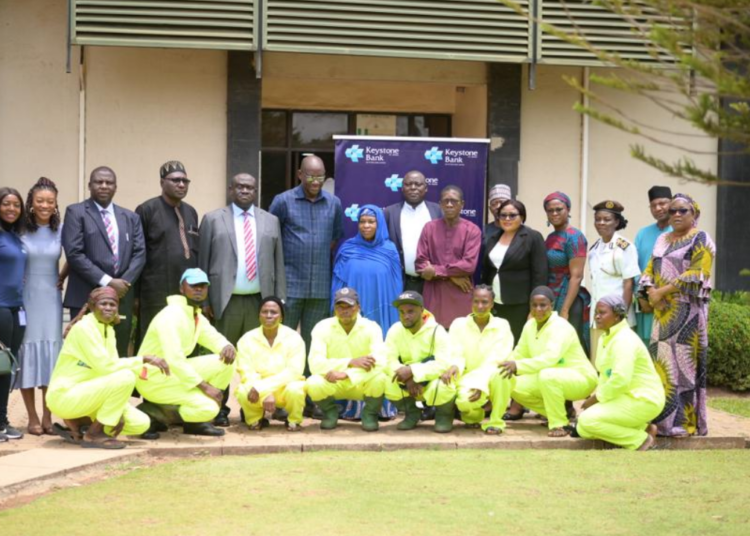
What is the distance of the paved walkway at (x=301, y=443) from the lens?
845cm

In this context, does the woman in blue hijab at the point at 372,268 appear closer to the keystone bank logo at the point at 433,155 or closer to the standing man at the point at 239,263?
the standing man at the point at 239,263

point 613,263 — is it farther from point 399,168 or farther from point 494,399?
point 399,168

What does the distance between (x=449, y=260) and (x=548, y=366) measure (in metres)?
1.36

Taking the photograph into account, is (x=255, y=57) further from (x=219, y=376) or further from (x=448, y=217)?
(x=219, y=376)

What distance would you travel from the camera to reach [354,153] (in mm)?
11992

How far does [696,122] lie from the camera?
427 centimetres

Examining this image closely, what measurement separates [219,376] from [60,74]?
5128 millimetres

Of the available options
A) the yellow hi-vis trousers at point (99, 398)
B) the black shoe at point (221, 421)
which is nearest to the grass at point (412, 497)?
the yellow hi-vis trousers at point (99, 398)

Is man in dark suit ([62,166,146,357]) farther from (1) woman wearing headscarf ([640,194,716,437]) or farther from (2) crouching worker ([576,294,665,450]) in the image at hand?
(1) woman wearing headscarf ([640,194,716,437])

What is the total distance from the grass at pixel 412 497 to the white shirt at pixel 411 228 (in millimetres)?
2363

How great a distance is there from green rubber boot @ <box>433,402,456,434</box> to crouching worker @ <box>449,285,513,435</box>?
0.28ft

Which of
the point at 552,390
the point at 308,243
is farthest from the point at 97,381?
the point at 552,390

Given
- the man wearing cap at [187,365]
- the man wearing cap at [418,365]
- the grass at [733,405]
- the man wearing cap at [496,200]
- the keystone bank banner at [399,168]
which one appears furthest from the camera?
the keystone bank banner at [399,168]

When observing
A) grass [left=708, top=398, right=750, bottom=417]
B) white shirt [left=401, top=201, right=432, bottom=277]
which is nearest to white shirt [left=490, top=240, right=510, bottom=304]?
white shirt [left=401, top=201, right=432, bottom=277]
